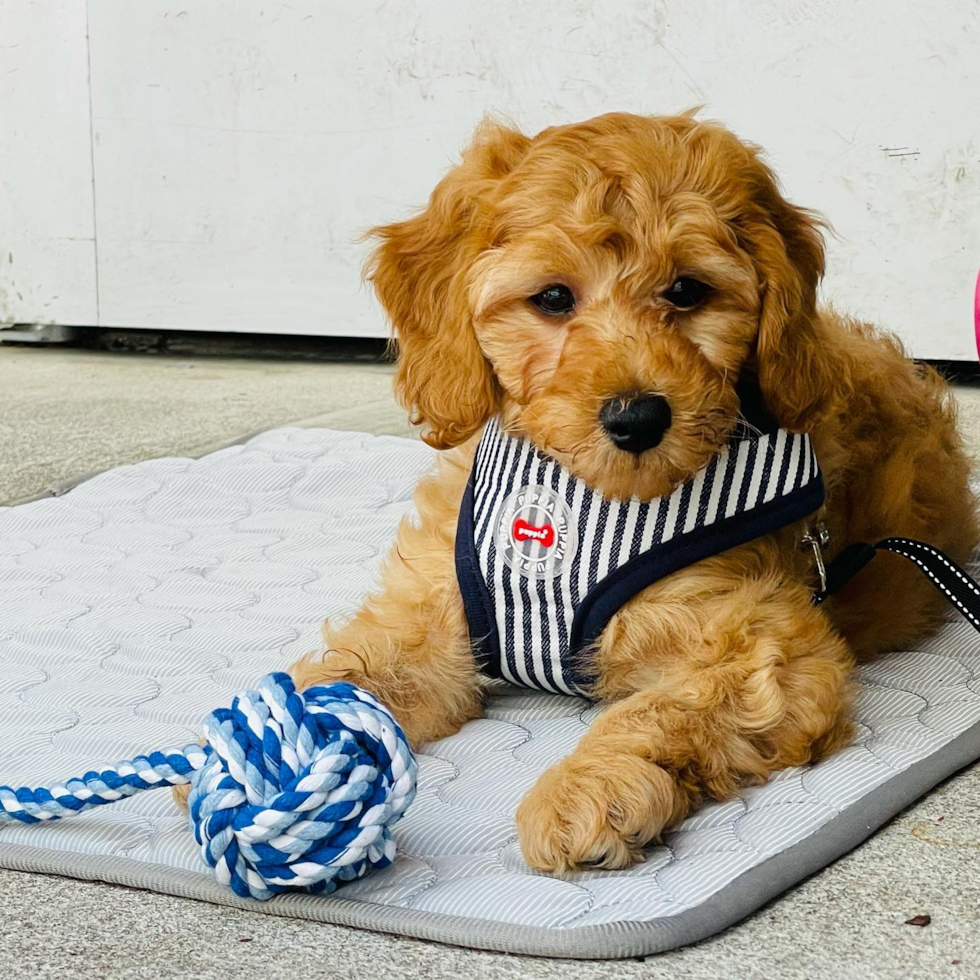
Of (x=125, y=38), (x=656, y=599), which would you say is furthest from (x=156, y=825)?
(x=125, y=38)

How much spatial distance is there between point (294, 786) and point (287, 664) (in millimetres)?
927

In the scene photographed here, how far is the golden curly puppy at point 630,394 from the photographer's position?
1.91 metres

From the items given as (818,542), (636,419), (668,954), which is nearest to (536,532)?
(636,419)

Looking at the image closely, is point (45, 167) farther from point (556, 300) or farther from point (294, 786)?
point (294, 786)

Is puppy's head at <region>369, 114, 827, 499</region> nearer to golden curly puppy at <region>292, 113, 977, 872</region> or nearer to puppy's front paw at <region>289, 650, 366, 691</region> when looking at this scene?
golden curly puppy at <region>292, 113, 977, 872</region>

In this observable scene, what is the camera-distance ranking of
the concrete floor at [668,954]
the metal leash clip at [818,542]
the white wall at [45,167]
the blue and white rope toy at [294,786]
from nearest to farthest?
the concrete floor at [668,954] < the blue and white rope toy at [294,786] < the metal leash clip at [818,542] < the white wall at [45,167]

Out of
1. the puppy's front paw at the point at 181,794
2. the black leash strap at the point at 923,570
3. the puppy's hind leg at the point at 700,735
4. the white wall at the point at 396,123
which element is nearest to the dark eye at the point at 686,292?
the puppy's hind leg at the point at 700,735

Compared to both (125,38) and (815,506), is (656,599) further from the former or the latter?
(125,38)

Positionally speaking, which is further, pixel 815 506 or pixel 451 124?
pixel 451 124

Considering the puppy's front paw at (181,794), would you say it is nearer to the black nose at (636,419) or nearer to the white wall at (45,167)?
the black nose at (636,419)

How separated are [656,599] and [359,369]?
4.32 metres

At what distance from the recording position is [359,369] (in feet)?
20.7

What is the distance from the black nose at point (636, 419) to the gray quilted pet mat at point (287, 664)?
19.6 inches

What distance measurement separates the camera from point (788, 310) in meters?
2.07
